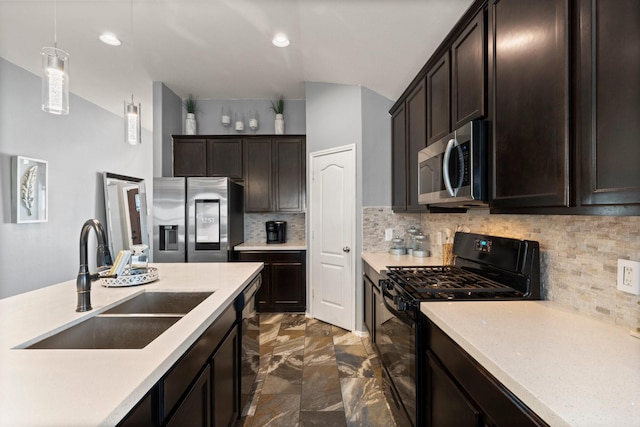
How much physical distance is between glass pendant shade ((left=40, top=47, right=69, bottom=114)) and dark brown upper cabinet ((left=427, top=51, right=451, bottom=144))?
6.79 feet

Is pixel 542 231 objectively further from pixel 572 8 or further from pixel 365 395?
pixel 365 395

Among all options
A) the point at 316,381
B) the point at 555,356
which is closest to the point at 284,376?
the point at 316,381

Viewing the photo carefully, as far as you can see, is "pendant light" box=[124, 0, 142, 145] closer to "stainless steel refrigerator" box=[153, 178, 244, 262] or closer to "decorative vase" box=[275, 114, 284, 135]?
"stainless steel refrigerator" box=[153, 178, 244, 262]

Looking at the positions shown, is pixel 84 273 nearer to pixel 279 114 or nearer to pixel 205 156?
pixel 205 156

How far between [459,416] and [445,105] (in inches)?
68.5

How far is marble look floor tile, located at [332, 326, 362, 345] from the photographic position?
3318 mm

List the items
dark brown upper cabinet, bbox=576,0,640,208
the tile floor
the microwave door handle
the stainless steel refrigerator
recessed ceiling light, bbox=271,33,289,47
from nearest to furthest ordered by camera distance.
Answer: dark brown upper cabinet, bbox=576,0,640,208 < the microwave door handle < the tile floor < recessed ceiling light, bbox=271,33,289,47 < the stainless steel refrigerator

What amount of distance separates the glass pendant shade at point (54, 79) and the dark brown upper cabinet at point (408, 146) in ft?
7.32

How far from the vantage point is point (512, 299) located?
5.12 ft

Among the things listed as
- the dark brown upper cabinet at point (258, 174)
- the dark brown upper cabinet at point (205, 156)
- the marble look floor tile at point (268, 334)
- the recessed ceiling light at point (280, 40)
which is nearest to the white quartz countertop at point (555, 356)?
the marble look floor tile at point (268, 334)

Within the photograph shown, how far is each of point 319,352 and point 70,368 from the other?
2506 millimetres

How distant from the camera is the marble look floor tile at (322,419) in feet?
6.73

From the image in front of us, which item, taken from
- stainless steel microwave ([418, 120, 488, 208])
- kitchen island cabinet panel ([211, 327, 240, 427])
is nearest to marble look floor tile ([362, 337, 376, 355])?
kitchen island cabinet panel ([211, 327, 240, 427])

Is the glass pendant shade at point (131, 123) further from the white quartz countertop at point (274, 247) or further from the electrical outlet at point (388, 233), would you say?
the electrical outlet at point (388, 233)
